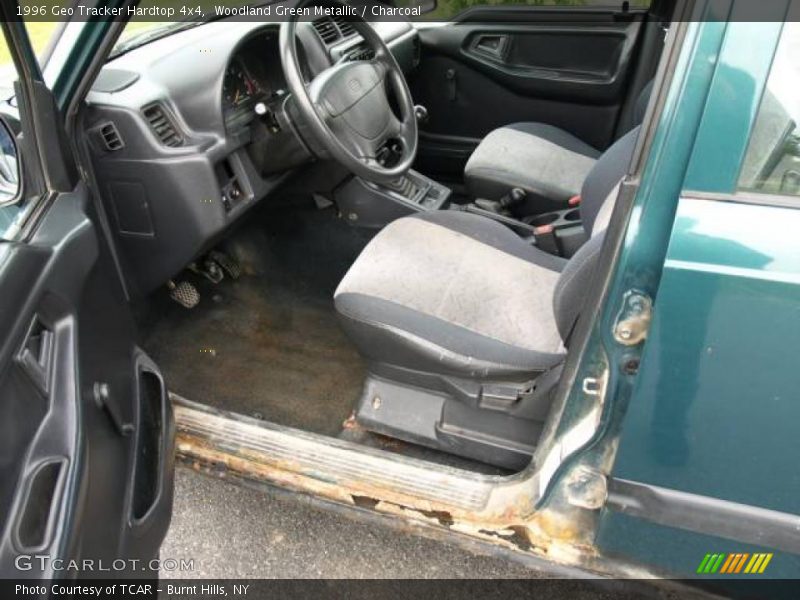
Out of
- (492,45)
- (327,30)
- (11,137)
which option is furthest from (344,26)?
(11,137)

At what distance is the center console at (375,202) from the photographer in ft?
8.13

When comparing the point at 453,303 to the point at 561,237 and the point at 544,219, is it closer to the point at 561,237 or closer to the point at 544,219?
the point at 561,237

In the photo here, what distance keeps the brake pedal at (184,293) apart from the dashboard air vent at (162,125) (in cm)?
56

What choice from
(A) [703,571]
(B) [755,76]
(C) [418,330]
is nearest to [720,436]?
(A) [703,571]

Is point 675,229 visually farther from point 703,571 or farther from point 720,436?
point 703,571

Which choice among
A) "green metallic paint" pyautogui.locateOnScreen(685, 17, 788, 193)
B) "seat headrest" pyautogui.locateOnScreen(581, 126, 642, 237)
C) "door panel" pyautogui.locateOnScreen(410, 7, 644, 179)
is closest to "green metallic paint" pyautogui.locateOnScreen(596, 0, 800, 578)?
"green metallic paint" pyautogui.locateOnScreen(685, 17, 788, 193)

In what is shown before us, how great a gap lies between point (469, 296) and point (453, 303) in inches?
2.3

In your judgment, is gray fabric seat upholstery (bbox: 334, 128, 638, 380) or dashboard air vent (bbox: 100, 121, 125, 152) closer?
gray fabric seat upholstery (bbox: 334, 128, 638, 380)

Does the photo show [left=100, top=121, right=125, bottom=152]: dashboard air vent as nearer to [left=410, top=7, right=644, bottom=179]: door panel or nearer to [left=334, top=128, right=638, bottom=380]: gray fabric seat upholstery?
[left=334, top=128, right=638, bottom=380]: gray fabric seat upholstery

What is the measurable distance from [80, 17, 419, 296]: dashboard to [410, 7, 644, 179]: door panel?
3.82 feet

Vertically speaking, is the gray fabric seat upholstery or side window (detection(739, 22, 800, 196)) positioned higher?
side window (detection(739, 22, 800, 196))

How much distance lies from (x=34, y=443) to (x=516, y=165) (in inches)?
79.3

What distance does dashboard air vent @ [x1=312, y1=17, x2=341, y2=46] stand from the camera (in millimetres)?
2352

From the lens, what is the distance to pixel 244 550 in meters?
1.82
